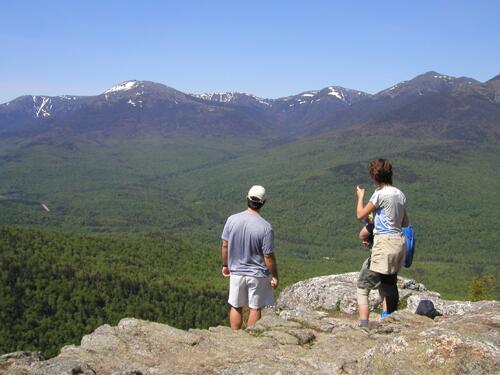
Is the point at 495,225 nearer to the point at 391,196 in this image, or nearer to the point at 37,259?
the point at 37,259

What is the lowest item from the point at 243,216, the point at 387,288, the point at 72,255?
the point at 72,255

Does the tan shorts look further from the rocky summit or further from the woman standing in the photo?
the rocky summit

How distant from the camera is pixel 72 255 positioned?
300 ft

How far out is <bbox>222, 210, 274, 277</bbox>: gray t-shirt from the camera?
449 inches

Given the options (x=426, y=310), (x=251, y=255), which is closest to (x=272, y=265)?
(x=251, y=255)

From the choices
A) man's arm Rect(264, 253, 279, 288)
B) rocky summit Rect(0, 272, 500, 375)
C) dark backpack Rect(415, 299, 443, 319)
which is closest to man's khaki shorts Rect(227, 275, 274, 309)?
man's arm Rect(264, 253, 279, 288)

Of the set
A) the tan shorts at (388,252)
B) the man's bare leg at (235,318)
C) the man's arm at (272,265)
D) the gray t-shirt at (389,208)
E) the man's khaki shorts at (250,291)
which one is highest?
the gray t-shirt at (389,208)

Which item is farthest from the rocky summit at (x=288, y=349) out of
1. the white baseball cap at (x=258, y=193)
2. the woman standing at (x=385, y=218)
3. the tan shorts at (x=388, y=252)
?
the white baseball cap at (x=258, y=193)

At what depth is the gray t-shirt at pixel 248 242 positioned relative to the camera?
1141cm

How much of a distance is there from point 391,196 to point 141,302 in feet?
239

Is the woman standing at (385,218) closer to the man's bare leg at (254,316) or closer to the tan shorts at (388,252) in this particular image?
the tan shorts at (388,252)

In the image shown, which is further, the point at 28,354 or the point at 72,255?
the point at 72,255

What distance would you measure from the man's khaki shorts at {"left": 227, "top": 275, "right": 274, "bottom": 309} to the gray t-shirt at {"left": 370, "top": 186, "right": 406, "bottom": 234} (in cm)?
298

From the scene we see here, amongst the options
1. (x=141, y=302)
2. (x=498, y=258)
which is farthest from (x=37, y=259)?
(x=498, y=258)
